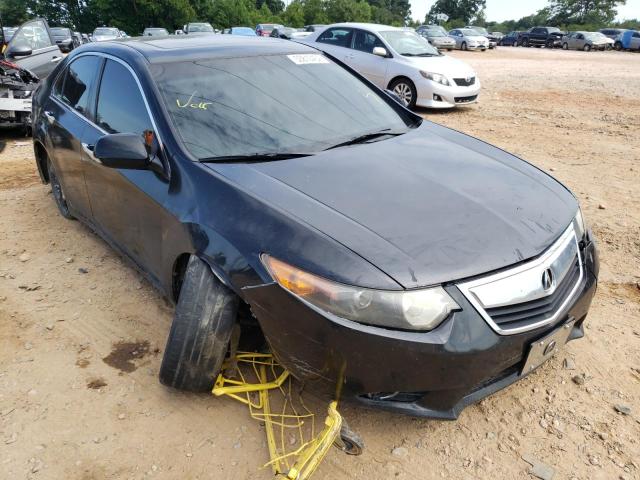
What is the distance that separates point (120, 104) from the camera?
3002 mm

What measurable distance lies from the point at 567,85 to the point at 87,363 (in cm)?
1388

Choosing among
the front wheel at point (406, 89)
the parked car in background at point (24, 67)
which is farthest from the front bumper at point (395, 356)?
the front wheel at point (406, 89)

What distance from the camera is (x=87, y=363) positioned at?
2680 millimetres

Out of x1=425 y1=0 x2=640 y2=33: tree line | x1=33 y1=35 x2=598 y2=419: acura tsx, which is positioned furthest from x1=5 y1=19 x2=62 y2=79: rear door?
x1=425 y1=0 x2=640 y2=33: tree line

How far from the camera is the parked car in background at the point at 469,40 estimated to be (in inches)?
1225

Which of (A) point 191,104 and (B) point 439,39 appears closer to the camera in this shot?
(A) point 191,104

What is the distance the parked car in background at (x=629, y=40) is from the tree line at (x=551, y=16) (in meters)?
18.9

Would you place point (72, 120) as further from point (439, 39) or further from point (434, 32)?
point (434, 32)

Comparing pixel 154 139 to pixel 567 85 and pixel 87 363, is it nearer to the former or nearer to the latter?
pixel 87 363

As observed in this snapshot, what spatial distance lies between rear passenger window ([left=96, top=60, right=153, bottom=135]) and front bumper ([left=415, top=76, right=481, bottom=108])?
7.08 metres

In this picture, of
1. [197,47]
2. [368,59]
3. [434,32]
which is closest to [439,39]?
[434,32]

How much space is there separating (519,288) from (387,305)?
20.6 inches

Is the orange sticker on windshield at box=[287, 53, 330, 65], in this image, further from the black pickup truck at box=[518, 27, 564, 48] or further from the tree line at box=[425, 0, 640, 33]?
the tree line at box=[425, 0, 640, 33]

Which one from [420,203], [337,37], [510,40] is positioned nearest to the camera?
[420,203]
